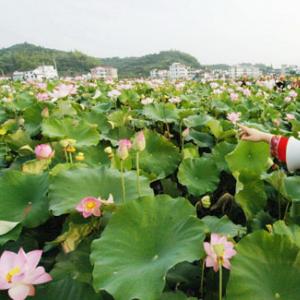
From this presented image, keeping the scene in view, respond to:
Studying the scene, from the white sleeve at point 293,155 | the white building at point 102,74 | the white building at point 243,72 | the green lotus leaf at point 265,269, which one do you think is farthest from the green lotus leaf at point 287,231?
the white building at point 243,72

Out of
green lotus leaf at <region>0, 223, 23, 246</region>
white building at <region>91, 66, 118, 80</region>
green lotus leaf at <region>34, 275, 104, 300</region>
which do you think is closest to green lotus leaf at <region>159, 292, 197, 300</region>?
green lotus leaf at <region>34, 275, 104, 300</region>

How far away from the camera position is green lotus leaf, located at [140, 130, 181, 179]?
1267 mm

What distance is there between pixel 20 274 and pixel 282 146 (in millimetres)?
981

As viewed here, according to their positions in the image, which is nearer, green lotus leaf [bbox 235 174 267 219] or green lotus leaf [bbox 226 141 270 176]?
green lotus leaf [bbox 235 174 267 219]

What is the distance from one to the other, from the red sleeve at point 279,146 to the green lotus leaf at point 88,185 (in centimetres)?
58

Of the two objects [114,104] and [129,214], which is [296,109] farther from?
[129,214]

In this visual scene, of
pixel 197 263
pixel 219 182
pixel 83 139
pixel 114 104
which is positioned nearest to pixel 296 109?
pixel 114 104

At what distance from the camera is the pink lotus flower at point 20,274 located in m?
0.56

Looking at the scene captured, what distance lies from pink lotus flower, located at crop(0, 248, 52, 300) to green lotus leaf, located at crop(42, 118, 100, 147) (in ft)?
2.46

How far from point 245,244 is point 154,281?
170 millimetres

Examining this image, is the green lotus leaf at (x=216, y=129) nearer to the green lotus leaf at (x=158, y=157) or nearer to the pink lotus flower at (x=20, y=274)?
the green lotus leaf at (x=158, y=157)

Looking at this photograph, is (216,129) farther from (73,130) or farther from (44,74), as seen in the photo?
(44,74)

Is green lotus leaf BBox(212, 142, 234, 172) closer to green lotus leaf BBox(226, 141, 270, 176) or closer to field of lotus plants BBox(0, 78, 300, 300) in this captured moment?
field of lotus plants BBox(0, 78, 300, 300)

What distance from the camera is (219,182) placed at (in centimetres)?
122
